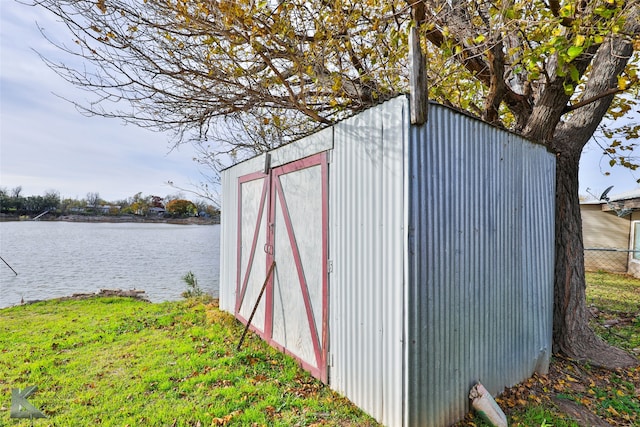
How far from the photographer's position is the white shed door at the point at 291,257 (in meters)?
3.29

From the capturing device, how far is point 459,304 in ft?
8.50

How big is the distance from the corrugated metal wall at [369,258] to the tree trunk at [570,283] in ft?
9.23

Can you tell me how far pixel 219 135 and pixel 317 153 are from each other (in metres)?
4.27

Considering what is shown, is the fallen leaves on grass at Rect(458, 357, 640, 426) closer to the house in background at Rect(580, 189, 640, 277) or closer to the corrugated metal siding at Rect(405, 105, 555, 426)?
the corrugated metal siding at Rect(405, 105, 555, 426)

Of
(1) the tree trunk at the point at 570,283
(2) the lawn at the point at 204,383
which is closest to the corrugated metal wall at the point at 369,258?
(2) the lawn at the point at 204,383

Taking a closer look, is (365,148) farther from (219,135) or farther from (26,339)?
(26,339)

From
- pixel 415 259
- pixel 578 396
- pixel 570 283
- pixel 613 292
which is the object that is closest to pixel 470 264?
pixel 415 259

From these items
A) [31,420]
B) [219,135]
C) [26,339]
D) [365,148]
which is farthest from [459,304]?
[26,339]

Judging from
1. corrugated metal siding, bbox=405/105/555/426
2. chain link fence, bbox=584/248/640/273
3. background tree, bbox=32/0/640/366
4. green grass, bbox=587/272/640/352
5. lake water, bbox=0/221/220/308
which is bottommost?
lake water, bbox=0/221/220/308

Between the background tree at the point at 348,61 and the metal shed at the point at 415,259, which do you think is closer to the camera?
the metal shed at the point at 415,259

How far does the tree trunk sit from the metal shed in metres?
0.34

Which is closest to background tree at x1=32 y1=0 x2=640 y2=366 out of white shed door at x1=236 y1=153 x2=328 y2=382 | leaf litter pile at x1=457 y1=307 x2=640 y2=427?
leaf litter pile at x1=457 y1=307 x2=640 y2=427

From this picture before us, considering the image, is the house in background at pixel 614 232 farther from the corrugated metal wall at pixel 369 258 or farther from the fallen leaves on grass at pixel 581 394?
the corrugated metal wall at pixel 369 258

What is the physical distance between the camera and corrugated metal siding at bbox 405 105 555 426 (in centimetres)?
233
